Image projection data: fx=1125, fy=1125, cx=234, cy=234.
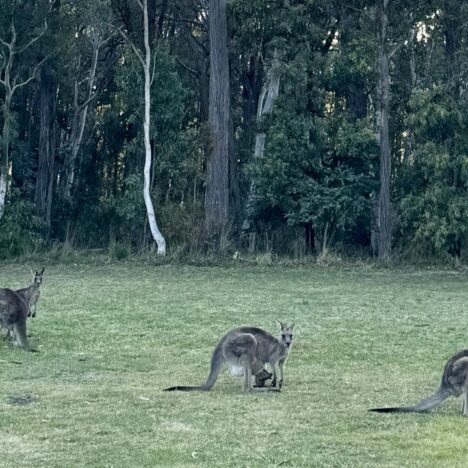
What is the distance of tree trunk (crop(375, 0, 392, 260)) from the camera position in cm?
2897

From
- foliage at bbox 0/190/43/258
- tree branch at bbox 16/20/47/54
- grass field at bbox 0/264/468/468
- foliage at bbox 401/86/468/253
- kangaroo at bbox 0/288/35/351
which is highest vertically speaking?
tree branch at bbox 16/20/47/54

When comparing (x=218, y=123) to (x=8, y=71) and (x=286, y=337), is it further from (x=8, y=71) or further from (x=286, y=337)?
(x=286, y=337)

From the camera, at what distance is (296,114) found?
29703mm

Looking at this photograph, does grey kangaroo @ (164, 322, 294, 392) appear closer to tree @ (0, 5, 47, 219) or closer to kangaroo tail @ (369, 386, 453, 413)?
kangaroo tail @ (369, 386, 453, 413)

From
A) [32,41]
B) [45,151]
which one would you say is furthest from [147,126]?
[45,151]

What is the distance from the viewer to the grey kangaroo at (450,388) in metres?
9.23

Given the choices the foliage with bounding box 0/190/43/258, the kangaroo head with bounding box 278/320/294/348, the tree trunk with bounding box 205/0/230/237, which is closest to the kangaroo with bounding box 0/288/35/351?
the kangaroo head with bounding box 278/320/294/348

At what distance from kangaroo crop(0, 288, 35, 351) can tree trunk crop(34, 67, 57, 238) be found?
67.2 feet

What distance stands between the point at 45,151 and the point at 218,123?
5.96 m

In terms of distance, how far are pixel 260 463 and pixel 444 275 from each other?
18.7m

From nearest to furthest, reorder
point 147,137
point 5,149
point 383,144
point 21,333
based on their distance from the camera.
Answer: point 21,333
point 383,144
point 5,149
point 147,137

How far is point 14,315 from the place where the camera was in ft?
42.3

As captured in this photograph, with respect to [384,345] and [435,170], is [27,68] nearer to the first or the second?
[435,170]

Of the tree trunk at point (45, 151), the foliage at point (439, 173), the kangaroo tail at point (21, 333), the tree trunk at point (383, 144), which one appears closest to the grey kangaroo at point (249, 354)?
the kangaroo tail at point (21, 333)
